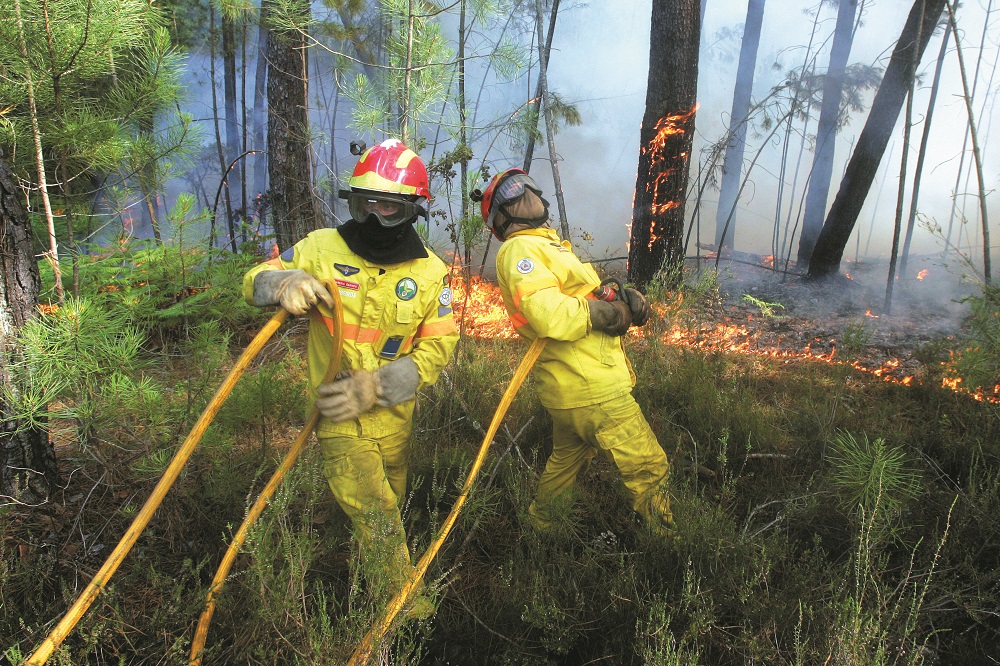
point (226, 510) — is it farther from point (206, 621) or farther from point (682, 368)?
point (682, 368)

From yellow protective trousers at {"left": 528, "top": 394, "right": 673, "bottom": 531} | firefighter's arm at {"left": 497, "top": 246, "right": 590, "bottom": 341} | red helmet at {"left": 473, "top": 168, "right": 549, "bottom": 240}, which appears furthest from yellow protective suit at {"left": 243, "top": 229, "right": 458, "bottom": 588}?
yellow protective trousers at {"left": 528, "top": 394, "right": 673, "bottom": 531}

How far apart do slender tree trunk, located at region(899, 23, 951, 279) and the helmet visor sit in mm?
6598

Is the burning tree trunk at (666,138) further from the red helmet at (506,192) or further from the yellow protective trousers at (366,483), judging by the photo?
the yellow protective trousers at (366,483)

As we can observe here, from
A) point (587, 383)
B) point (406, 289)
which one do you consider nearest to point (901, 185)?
point (587, 383)

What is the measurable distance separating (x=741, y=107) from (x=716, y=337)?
12.1 feet

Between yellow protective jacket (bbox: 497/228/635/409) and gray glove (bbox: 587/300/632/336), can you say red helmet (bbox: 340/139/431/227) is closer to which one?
yellow protective jacket (bbox: 497/228/635/409)

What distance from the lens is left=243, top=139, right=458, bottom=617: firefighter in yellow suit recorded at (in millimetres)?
2188

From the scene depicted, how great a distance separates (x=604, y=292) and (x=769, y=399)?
2.39m

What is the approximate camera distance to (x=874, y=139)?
663 cm

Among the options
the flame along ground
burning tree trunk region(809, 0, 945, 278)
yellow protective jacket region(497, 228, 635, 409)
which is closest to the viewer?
yellow protective jacket region(497, 228, 635, 409)

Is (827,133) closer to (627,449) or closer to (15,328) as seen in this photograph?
(627,449)

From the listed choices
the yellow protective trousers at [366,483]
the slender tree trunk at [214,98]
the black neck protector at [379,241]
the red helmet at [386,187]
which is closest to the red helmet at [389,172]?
the red helmet at [386,187]

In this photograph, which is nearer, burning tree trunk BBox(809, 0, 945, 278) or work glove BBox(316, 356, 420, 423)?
work glove BBox(316, 356, 420, 423)

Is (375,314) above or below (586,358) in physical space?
above
